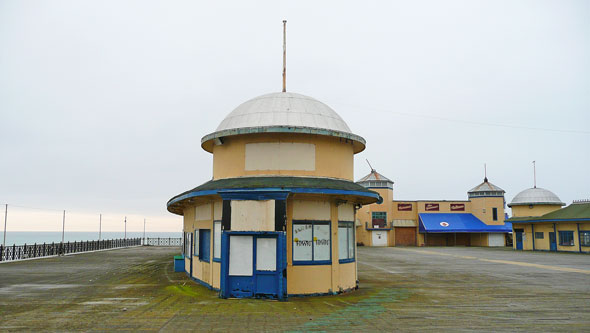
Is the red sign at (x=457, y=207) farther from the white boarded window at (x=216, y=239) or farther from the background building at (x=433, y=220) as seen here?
the white boarded window at (x=216, y=239)

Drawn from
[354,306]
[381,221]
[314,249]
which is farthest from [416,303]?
[381,221]

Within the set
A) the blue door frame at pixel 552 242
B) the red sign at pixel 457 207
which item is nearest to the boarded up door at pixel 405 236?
the red sign at pixel 457 207

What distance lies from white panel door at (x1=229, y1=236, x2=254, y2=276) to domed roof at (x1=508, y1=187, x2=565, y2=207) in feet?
168

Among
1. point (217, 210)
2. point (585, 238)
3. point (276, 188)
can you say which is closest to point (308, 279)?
point (276, 188)

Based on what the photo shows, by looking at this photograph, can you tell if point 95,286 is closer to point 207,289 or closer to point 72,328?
point 207,289

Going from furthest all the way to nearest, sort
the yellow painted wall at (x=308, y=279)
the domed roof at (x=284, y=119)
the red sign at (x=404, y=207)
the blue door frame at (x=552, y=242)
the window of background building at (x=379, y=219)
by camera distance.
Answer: the red sign at (x=404, y=207), the window of background building at (x=379, y=219), the blue door frame at (x=552, y=242), the domed roof at (x=284, y=119), the yellow painted wall at (x=308, y=279)

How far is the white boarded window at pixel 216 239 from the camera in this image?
52.6 ft

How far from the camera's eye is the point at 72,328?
1035 centimetres

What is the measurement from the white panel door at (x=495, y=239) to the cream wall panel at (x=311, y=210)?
167ft

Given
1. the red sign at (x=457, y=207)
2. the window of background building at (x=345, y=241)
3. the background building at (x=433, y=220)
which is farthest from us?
the red sign at (x=457, y=207)

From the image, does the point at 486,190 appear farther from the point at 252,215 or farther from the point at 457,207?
the point at 252,215

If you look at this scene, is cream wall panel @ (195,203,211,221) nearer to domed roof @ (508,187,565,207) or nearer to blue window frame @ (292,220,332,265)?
blue window frame @ (292,220,332,265)

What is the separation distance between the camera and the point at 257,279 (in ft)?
46.5

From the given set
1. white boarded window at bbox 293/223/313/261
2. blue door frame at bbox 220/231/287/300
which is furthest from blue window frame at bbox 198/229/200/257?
white boarded window at bbox 293/223/313/261
